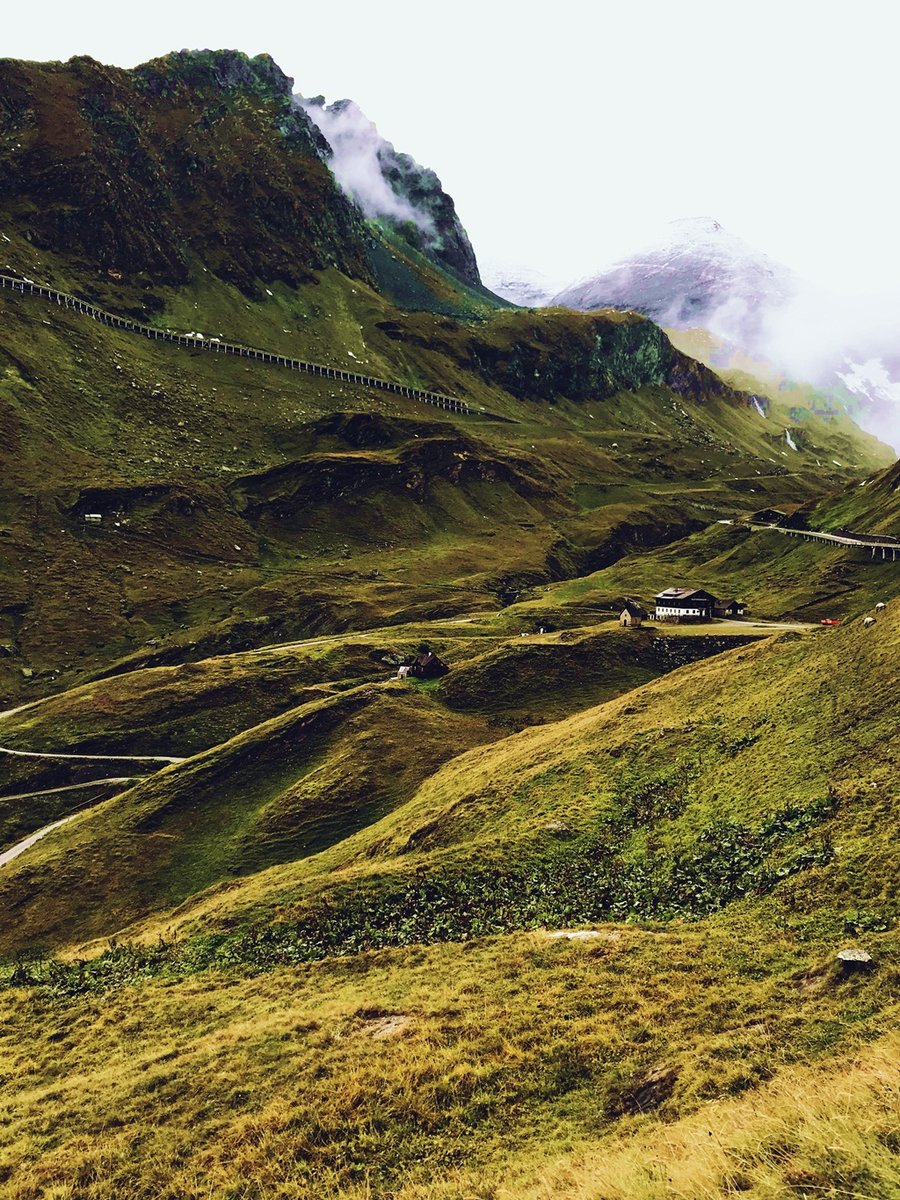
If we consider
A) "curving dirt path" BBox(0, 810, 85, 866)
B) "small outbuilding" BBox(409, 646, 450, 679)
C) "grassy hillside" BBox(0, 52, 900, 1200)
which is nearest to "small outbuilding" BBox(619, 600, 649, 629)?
"small outbuilding" BBox(409, 646, 450, 679)

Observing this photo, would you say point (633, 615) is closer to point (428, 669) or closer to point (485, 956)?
point (428, 669)

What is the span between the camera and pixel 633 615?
437 feet

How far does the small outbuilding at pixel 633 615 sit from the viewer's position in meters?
114

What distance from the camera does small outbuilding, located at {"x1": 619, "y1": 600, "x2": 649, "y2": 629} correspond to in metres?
114

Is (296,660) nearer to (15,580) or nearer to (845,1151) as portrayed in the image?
(15,580)

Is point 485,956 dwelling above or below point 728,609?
above

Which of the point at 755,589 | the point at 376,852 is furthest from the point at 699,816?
the point at 755,589

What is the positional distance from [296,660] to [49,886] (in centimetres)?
5869

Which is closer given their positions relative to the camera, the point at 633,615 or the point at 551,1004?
the point at 551,1004

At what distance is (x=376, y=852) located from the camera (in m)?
48.0

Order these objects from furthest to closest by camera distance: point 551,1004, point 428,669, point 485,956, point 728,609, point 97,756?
1. point 728,609
2. point 97,756
3. point 428,669
4. point 485,956
5. point 551,1004

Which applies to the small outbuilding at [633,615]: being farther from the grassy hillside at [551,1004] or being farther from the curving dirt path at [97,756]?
the curving dirt path at [97,756]

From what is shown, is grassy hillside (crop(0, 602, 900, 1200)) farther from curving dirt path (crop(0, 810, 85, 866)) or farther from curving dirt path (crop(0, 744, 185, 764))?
curving dirt path (crop(0, 744, 185, 764))

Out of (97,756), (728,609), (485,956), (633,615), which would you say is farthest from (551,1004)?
(728,609)
